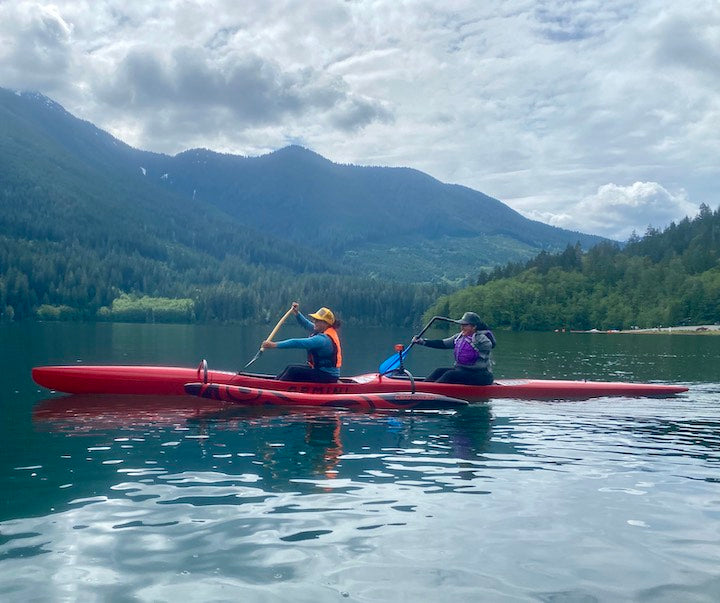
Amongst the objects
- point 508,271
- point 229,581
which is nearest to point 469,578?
point 229,581

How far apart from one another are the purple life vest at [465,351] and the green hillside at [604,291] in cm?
12740

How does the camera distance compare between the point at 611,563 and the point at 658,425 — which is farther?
the point at 658,425

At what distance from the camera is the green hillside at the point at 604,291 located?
151 m

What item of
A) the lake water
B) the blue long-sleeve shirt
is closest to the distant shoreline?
the lake water

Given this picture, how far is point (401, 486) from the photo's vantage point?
11898 millimetres

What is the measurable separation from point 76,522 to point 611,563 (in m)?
7.49

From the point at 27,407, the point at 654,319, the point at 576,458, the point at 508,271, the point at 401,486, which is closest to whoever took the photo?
the point at 401,486

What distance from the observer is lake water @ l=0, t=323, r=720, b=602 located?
7641 millimetres

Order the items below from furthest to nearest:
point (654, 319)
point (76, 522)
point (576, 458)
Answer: point (654, 319), point (576, 458), point (76, 522)

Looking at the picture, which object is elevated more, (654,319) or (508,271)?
(508,271)

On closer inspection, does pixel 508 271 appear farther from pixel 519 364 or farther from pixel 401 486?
pixel 401 486

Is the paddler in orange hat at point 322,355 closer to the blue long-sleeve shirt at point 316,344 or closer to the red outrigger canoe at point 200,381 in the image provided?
the blue long-sleeve shirt at point 316,344

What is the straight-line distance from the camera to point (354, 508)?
34.1 ft

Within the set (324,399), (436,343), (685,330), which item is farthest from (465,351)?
(685,330)
